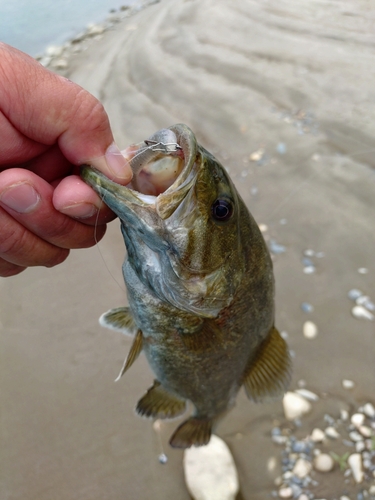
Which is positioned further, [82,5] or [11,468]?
[82,5]

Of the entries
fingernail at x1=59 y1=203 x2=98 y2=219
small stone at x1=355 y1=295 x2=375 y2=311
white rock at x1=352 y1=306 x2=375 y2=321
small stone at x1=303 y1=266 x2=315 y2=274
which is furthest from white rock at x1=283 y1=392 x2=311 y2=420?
fingernail at x1=59 y1=203 x2=98 y2=219

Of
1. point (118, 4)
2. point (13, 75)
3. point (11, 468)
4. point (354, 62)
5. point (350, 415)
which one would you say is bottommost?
point (350, 415)

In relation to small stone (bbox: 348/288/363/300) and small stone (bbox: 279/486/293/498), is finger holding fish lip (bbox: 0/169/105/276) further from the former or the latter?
small stone (bbox: 348/288/363/300)

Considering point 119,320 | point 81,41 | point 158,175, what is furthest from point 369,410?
point 81,41

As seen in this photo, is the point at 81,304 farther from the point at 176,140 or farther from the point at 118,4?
the point at 118,4

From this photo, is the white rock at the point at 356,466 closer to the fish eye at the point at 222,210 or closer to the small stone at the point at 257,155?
the fish eye at the point at 222,210

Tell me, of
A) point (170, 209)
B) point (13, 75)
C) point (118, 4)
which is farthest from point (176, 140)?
point (118, 4)
